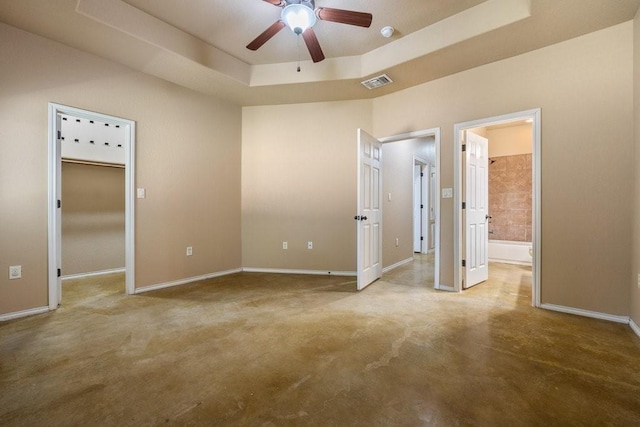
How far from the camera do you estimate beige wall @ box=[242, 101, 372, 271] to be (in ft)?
14.3

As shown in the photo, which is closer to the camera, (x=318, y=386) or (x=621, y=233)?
(x=318, y=386)

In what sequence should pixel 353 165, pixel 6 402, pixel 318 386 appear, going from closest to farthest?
pixel 6 402 < pixel 318 386 < pixel 353 165

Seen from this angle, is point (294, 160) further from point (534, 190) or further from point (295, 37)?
point (534, 190)

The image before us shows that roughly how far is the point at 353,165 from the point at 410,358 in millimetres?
2931

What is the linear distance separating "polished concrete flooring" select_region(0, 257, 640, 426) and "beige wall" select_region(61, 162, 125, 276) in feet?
4.32

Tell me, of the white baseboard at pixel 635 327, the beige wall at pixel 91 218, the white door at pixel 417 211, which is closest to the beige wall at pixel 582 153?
the white baseboard at pixel 635 327

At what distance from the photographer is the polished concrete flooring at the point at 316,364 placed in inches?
55.8

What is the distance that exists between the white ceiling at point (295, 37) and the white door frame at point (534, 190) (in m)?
0.64

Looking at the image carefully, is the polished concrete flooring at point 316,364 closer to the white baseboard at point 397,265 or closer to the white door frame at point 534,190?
the white door frame at point 534,190

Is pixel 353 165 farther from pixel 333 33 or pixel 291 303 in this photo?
pixel 291 303

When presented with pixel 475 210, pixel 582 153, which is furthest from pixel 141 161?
pixel 582 153

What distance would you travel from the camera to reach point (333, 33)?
307cm

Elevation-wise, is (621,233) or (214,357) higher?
(621,233)

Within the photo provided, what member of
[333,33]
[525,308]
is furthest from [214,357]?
[333,33]
